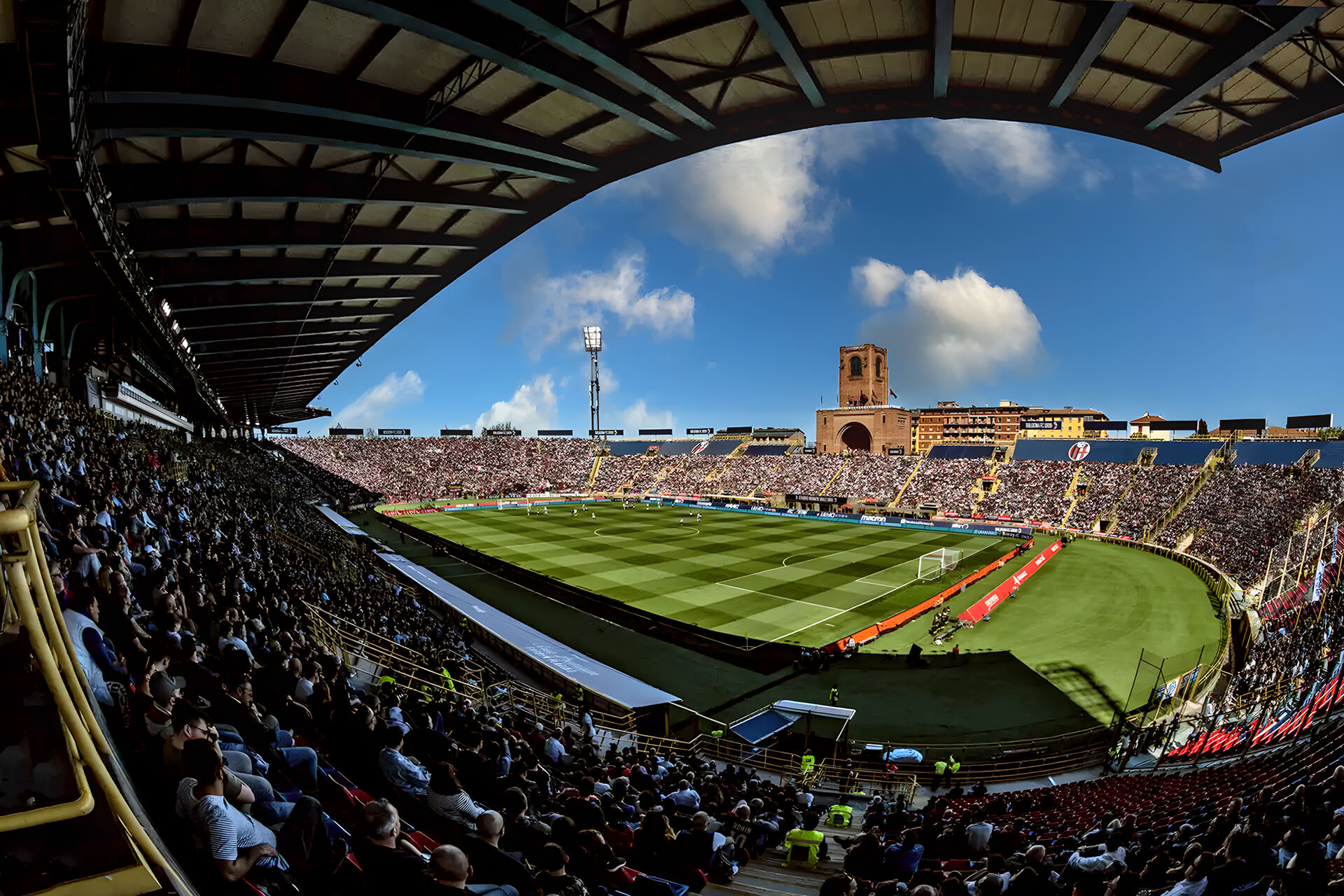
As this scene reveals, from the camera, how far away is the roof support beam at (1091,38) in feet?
19.9

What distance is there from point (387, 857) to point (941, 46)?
901 cm

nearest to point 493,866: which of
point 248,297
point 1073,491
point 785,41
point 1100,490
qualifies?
point 785,41

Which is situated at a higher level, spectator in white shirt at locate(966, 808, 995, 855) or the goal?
spectator in white shirt at locate(966, 808, 995, 855)

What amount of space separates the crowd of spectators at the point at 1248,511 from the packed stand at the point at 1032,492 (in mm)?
9086

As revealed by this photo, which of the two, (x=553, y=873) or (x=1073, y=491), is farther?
(x=1073, y=491)

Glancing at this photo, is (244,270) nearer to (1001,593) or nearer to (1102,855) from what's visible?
(1102,855)

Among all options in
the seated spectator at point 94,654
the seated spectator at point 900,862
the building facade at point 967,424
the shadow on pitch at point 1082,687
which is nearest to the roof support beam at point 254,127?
the seated spectator at point 94,654

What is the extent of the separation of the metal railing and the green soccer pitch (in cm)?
2052

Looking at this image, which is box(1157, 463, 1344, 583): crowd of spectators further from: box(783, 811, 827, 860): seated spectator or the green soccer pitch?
box(783, 811, 827, 860): seated spectator

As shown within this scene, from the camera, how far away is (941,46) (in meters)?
6.75

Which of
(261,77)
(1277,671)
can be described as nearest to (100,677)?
(261,77)

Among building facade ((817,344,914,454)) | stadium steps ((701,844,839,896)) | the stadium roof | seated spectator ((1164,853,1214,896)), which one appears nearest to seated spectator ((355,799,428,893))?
stadium steps ((701,844,839,896))

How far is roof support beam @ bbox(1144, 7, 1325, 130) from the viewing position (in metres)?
5.67

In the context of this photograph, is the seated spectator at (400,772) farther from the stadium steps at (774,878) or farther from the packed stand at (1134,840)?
the packed stand at (1134,840)
